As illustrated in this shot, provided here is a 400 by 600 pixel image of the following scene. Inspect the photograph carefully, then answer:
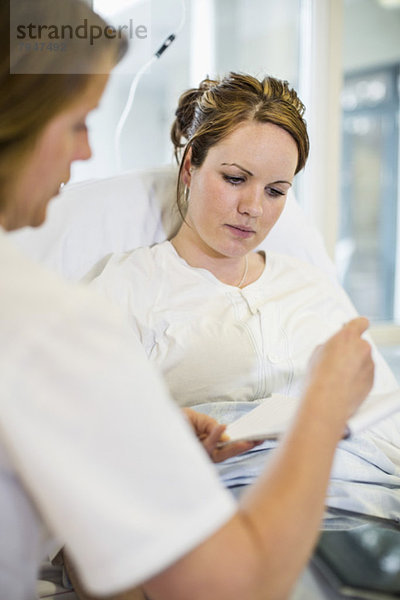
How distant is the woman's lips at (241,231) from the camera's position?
4.40 feet

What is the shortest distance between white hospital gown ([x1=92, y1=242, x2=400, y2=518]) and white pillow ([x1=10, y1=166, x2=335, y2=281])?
8 centimetres

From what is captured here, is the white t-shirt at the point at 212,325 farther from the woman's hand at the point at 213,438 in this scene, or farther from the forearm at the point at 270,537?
the forearm at the point at 270,537

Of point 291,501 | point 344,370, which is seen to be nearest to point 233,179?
point 344,370

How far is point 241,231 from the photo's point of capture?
4.42 feet

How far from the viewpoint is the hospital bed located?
145 cm

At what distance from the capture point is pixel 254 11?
2463 millimetres

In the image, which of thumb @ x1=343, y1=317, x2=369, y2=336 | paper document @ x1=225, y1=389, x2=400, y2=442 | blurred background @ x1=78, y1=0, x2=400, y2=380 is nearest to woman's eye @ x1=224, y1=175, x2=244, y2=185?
paper document @ x1=225, y1=389, x2=400, y2=442

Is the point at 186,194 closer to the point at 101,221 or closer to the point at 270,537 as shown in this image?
the point at 101,221

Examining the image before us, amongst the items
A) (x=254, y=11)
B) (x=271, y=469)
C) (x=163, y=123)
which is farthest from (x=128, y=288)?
(x=254, y=11)

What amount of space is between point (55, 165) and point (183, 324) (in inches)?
28.2

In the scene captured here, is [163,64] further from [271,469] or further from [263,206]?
[271,469]

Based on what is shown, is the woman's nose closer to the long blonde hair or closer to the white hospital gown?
the white hospital gown

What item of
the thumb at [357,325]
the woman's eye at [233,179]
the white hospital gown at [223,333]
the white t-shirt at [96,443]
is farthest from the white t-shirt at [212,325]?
the white t-shirt at [96,443]

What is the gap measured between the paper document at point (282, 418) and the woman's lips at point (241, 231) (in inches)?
18.3
